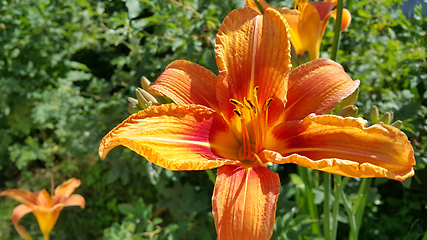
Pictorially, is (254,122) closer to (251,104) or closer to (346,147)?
(251,104)

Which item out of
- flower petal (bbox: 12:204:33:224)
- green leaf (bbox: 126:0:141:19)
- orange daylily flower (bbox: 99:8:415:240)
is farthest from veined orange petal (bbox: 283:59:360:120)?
flower petal (bbox: 12:204:33:224)

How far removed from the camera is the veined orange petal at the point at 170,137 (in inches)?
29.5

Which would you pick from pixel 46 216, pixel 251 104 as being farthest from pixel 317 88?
pixel 46 216

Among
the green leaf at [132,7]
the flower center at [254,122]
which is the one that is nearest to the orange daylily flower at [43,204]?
the green leaf at [132,7]

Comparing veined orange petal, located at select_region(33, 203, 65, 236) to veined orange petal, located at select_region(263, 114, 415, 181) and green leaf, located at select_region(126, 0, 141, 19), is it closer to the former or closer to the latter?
green leaf, located at select_region(126, 0, 141, 19)

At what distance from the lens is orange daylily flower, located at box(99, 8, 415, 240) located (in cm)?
72

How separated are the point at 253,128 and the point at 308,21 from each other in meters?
0.41

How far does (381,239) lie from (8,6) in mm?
3054

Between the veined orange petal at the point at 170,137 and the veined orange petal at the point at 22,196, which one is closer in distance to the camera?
the veined orange petal at the point at 170,137

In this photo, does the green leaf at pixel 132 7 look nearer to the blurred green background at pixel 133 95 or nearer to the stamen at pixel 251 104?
the blurred green background at pixel 133 95

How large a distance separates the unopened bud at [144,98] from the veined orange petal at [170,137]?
8.9 inches

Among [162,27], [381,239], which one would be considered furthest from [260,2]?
[381,239]

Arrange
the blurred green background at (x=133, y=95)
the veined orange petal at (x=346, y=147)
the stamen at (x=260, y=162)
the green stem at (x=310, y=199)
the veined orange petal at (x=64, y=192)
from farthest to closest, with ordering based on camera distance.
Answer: the green stem at (x=310, y=199) → the blurred green background at (x=133, y=95) → the veined orange petal at (x=64, y=192) → the stamen at (x=260, y=162) → the veined orange petal at (x=346, y=147)

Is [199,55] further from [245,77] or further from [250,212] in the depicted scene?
[250,212]
